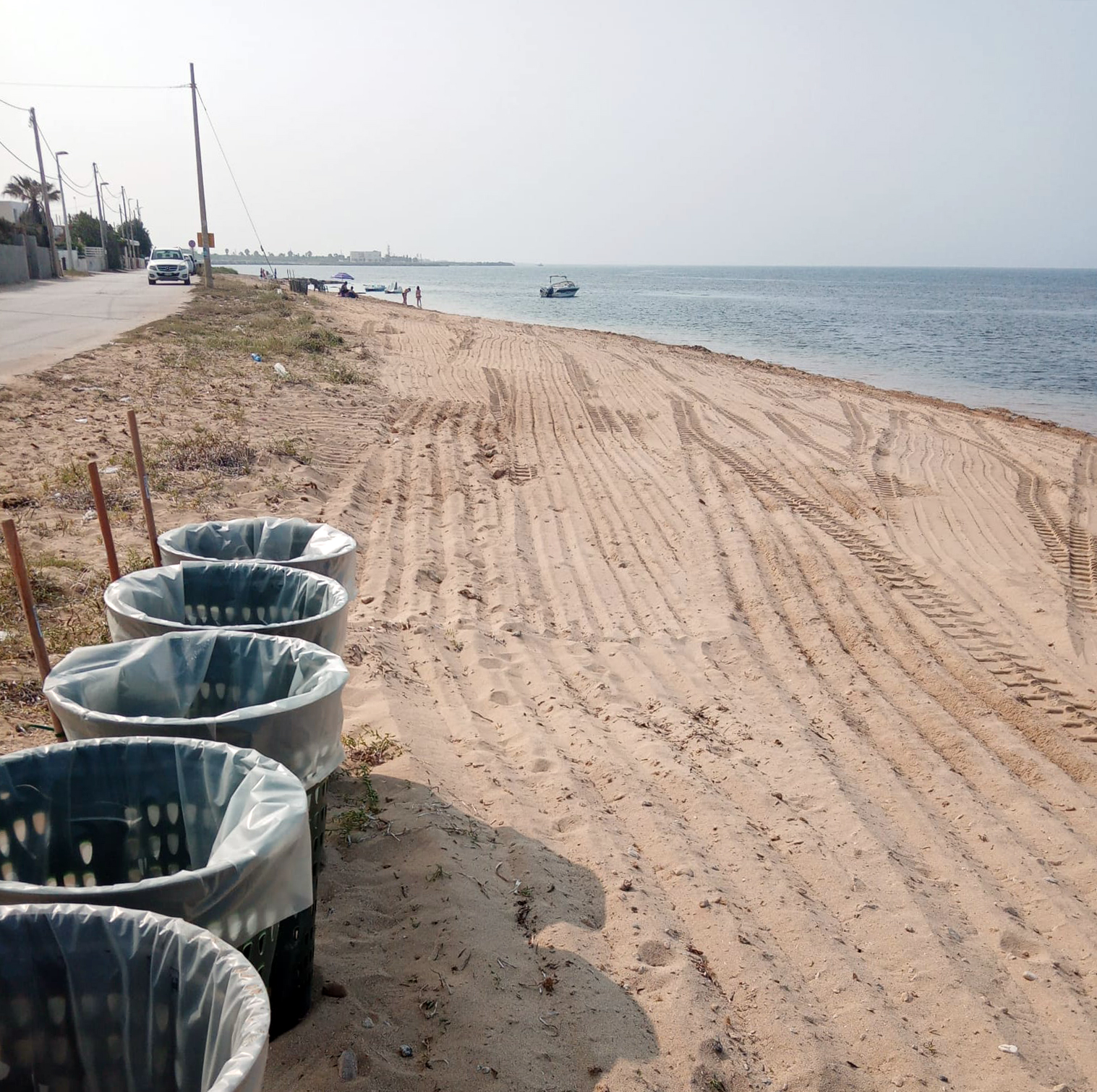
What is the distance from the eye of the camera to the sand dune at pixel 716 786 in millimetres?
2717

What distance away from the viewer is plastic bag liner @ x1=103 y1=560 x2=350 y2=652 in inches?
125

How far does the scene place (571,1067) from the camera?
8.21 feet

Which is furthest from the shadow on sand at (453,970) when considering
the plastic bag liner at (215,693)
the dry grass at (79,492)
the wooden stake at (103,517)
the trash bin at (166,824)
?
the dry grass at (79,492)

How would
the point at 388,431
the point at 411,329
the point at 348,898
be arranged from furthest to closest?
the point at 411,329
the point at 388,431
the point at 348,898

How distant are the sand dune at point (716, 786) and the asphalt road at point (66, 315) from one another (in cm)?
677

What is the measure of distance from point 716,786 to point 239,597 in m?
2.32

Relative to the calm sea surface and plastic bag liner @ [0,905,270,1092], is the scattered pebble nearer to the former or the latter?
plastic bag liner @ [0,905,270,1092]

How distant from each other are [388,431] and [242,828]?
9.95m

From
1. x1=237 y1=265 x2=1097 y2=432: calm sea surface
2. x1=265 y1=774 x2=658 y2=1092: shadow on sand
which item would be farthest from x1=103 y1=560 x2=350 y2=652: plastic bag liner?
x1=237 y1=265 x2=1097 y2=432: calm sea surface

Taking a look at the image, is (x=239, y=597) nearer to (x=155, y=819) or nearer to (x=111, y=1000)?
(x=155, y=819)

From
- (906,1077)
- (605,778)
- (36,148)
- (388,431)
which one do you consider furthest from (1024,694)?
(36,148)

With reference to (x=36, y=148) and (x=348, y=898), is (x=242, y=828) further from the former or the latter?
(x=36, y=148)

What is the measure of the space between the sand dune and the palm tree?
181 feet

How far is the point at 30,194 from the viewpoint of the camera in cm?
5556
